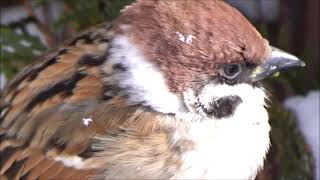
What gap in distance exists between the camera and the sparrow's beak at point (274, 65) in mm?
2014

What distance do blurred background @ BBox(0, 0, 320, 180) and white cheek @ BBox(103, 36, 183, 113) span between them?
1.37ft

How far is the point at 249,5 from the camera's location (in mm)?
2961

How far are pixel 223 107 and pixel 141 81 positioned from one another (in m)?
0.19

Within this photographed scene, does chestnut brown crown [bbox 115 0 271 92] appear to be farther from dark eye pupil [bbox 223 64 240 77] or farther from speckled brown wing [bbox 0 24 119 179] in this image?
speckled brown wing [bbox 0 24 119 179]

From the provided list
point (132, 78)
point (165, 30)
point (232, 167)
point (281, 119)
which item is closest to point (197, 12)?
point (165, 30)

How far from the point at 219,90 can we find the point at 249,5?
102 centimetres

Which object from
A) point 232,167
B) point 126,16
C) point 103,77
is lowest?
point 232,167

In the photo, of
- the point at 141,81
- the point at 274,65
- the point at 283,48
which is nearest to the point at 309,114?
the point at 283,48

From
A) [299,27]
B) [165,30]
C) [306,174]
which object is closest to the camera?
[165,30]

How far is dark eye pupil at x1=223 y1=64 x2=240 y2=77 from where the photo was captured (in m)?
1.96

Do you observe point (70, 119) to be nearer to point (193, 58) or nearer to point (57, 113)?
point (57, 113)

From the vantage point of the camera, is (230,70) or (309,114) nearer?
(230,70)

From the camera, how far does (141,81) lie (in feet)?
6.72

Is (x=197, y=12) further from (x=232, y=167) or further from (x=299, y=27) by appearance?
(x=299, y=27)
